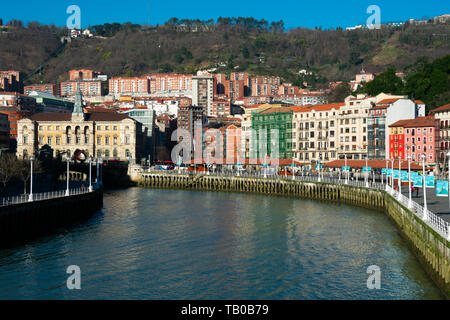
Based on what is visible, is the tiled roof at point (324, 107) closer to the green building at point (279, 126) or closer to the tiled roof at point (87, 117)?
the green building at point (279, 126)

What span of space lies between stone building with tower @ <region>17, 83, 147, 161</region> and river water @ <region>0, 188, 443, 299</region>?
78.6 m

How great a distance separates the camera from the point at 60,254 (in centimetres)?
4334

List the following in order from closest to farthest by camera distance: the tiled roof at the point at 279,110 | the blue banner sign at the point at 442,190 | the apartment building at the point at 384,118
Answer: the blue banner sign at the point at 442,190 → the apartment building at the point at 384,118 → the tiled roof at the point at 279,110

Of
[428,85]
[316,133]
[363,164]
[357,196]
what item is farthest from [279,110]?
[357,196]

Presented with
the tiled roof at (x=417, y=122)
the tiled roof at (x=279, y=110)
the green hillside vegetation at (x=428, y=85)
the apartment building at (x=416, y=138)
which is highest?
the green hillside vegetation at (x=428, y=85)

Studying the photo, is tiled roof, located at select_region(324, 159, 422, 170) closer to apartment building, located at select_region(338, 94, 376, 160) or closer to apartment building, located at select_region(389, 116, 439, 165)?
apartment building, located at select_region(389, 116, 439, 165)

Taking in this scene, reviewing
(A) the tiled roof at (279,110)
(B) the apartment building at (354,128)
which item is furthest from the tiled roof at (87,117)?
(B) the apartment building at (354,128)

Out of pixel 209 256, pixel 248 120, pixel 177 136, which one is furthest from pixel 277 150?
pixel 209 256

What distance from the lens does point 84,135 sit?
5792 inches

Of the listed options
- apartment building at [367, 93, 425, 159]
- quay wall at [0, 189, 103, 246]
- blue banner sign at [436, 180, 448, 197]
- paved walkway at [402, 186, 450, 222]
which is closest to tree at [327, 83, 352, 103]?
apartment building at [367, 93, 425, 159]

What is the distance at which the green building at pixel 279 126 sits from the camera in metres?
133

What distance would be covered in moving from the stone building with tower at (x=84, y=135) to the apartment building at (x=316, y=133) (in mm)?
39384

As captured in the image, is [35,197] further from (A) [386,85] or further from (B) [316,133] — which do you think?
(A) [386,85]
